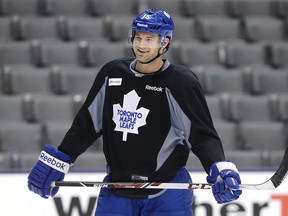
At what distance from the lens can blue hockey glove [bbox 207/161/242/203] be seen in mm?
3031

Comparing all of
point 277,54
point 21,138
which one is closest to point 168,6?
point 277,54

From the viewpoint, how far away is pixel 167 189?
10.5ft

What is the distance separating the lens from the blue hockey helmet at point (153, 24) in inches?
126

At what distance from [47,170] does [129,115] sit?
392 millimetres

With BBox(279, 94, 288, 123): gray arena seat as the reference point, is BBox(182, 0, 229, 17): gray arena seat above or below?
above

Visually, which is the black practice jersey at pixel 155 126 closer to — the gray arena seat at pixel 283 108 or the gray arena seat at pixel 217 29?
the gray arena seat at pixel 283 108

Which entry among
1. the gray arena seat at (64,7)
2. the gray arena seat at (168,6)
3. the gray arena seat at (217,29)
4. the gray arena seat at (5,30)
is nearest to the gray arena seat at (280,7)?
the gray arena seat at (217,29)

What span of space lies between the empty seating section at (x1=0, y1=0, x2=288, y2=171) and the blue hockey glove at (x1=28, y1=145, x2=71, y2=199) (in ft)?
7.05

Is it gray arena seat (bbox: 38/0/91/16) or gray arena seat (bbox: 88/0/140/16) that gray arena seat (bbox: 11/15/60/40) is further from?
gray arena seat (bbox: 88/0/140/16)

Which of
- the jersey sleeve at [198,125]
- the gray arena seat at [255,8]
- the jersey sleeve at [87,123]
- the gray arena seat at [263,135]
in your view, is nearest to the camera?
the jersey sleeve at [198,125]

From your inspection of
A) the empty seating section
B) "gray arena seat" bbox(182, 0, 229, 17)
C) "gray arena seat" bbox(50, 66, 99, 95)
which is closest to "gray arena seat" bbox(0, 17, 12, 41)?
the empty seating section

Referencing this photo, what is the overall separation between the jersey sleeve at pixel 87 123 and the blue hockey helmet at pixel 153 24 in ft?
0.78

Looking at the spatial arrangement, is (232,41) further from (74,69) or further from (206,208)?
(206,208)

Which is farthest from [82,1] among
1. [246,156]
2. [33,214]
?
[33,214]
